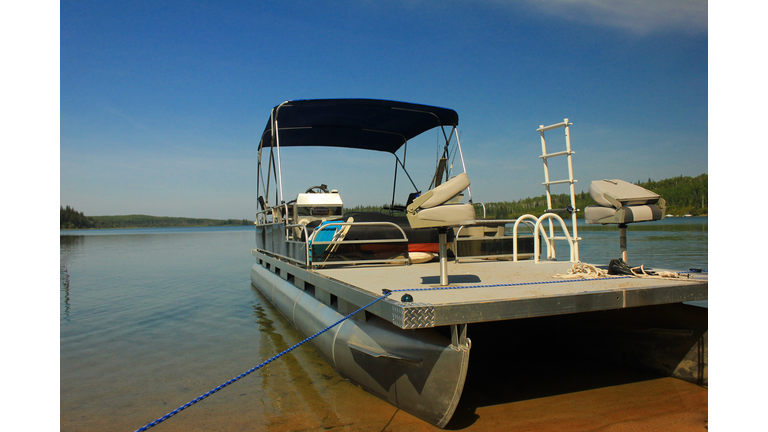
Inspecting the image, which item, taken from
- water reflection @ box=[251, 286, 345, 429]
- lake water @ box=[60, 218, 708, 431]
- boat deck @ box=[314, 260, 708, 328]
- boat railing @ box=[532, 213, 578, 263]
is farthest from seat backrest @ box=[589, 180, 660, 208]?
water reflection @ box=[251, 286, 345, 429]

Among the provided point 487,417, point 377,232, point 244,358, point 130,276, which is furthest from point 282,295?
point 130,276

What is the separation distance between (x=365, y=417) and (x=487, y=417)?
3.32 feet

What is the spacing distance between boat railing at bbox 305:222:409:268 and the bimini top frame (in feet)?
5.32

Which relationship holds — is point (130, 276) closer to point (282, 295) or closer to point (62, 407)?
point (282, 295)

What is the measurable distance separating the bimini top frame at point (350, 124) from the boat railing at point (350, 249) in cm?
162

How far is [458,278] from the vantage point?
13.5 feet

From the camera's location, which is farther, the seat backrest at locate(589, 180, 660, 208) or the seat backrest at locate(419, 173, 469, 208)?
the seat backrest at locate(589, 180, 660, 208)

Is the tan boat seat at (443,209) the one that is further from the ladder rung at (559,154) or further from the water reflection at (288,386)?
the ladder rung at (559,154)

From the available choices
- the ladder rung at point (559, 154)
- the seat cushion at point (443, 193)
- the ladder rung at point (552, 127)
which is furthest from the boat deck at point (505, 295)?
the ladder rung at point (552, 127)

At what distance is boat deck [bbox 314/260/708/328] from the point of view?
8.98 feet

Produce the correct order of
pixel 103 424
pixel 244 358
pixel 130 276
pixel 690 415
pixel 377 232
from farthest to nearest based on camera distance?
pixel 130 276
pixel 377 232
pixel 244 358
pixel 103 424
pixel 690 415

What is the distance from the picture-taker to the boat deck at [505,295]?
8.98 ft

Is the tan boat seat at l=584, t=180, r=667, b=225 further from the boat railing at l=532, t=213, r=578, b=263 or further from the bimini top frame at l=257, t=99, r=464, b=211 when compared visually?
the bimini top frame at l=257, t=99, r=464, b=211

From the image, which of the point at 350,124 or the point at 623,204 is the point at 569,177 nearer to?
the point at 623,204
